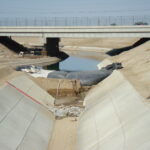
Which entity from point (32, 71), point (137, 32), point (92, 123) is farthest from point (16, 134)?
point (137, 32)

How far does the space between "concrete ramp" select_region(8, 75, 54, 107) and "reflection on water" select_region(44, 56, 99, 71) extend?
124 feet

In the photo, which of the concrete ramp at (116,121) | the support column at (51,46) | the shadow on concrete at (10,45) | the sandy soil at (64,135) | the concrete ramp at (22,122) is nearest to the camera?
the concrete ramp at (116,121)

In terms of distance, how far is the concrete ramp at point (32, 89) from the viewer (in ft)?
126

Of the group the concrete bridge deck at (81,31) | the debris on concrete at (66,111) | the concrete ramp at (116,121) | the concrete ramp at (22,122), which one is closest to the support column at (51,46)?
the concrete bridge deck at (81,31)

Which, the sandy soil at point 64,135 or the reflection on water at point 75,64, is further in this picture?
the reflection on water at point 75,64

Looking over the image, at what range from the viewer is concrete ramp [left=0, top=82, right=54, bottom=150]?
24.9 meters

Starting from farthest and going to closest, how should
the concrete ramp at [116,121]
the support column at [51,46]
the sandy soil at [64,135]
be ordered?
the support column at [51,46]
the sandy soil at [64,135]
the concrete ramp at [116,121]

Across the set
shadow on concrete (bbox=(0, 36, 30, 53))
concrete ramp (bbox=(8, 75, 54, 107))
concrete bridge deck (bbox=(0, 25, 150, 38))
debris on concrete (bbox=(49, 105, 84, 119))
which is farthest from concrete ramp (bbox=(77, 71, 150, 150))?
shadow on concrete (bbox=(0, 36, 30, 53))

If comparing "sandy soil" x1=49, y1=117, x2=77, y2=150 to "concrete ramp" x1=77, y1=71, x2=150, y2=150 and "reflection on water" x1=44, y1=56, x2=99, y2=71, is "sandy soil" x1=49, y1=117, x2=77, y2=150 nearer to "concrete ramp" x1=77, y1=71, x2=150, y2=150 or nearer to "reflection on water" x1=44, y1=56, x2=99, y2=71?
"concrete ramp" x1=77, y1=71, x2=150, y2=150

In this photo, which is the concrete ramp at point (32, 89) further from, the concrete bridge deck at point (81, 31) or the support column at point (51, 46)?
the support column at point (51, 46)

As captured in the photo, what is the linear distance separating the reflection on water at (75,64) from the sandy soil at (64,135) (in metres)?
47.9

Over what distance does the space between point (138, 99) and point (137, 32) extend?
50.6 metres

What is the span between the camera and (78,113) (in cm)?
3609

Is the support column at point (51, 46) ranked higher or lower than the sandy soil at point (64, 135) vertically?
higher
